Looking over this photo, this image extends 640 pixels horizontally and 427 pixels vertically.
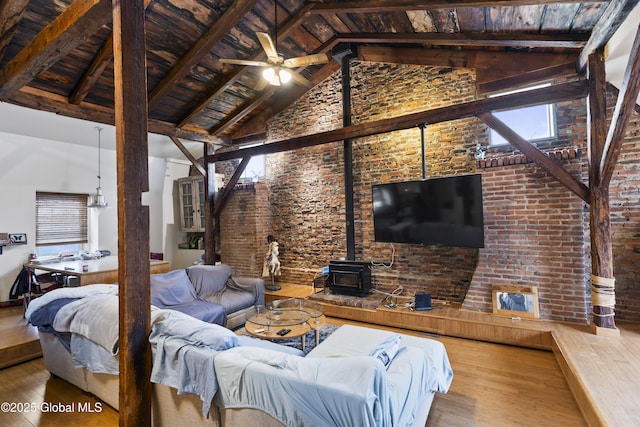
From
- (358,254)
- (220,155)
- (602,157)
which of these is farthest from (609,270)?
(220,155)

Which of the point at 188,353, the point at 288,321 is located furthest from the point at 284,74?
the point at 188,353

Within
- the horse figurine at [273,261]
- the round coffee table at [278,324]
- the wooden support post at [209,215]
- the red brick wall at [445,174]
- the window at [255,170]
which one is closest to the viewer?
the round coffee table at [278,324]

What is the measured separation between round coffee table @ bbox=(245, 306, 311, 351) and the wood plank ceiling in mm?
2831

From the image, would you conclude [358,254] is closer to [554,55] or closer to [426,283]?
[426,283]

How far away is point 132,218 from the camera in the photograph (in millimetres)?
1970

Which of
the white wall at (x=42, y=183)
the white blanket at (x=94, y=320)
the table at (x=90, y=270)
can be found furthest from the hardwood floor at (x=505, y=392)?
the white wall at (x=42, y=183)

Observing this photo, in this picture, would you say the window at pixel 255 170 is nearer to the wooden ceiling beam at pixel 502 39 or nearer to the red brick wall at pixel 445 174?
the red brick wall at pixel 445 174

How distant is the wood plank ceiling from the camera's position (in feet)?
9.37

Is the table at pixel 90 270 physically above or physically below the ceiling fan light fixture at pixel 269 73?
below

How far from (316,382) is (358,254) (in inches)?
153

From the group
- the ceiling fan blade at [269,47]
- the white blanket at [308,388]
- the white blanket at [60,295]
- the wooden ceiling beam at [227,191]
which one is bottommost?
the white blanket at [308,388]

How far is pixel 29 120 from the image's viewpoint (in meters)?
4.60

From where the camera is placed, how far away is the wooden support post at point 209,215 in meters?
6.12

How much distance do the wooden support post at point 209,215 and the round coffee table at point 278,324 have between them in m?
3.09
